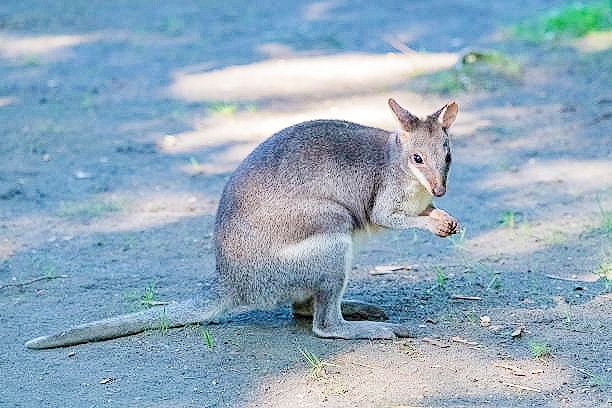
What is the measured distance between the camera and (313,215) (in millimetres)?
3854

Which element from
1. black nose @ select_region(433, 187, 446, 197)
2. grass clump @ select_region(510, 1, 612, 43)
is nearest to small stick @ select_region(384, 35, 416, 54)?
grass clump @ select_region(510, 1, 612, 43)

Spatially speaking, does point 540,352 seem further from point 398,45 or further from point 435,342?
point 398,45

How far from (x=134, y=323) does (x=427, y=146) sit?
140 cm

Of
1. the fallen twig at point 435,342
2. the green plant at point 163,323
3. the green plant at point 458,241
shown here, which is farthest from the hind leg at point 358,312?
the green plant at point 458,241

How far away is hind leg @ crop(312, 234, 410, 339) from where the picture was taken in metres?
→ 3.82

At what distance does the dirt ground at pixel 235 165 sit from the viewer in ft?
11.9

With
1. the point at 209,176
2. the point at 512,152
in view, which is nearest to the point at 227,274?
the point at 209,176

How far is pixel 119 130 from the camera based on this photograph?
24.5 feet

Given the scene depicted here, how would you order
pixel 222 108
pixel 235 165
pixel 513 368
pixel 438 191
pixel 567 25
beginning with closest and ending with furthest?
1. pixel 513 368
2. pixel 438 191
3. pixel 235 165
4. pixel 222 108
5. pixel 567 25

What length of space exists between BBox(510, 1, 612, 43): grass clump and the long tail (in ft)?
19.3

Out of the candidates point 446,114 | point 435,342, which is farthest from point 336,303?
point 446,114

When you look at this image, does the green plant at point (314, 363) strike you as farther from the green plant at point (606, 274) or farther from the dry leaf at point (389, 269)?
the green plant at point (606, 274)

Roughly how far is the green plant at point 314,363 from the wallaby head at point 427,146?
2.57 feet

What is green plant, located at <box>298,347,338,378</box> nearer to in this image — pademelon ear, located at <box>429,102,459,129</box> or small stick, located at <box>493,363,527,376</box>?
small stick, located at <box>493,363,527,376</box>
